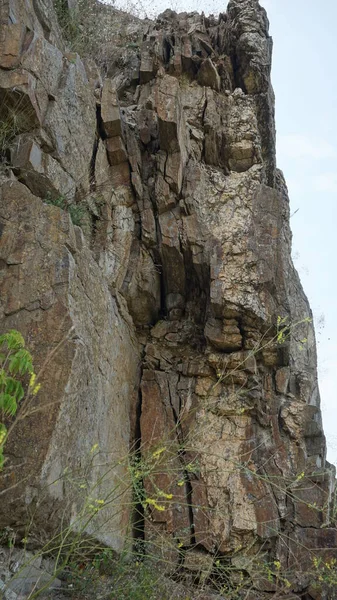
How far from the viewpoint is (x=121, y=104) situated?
8.08 m

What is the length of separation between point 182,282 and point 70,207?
1.90m

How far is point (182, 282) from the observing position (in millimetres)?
7207

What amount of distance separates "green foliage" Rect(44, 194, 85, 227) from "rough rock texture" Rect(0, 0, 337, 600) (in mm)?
70

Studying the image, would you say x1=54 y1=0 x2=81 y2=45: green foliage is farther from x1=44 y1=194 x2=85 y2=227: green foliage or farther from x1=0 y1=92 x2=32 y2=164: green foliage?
x1=44 y1=194 x2=85 y2=227: green foliage

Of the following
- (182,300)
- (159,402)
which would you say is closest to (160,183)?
(182,300)

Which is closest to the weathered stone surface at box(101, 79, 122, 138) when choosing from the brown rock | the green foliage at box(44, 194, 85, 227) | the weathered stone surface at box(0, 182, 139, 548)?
the green foliage at box(44, 194, 85, 227)

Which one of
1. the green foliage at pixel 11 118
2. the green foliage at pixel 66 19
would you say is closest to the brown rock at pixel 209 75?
the green foliage at pixel 66 19

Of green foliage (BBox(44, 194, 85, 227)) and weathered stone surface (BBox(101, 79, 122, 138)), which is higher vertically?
weathered stone surface (BBox(101, 79, 122, 138))

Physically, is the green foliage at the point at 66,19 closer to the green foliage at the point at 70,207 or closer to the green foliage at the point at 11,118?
the green foliage at the point at 11,118

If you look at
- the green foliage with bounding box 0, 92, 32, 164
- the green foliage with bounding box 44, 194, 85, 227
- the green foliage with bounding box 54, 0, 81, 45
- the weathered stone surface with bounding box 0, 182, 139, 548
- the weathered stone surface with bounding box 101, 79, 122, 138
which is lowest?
the weathered stone surface with bounding box 0, 182, 139, 548

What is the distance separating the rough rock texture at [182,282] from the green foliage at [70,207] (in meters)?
0.07

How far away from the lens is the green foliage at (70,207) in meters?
5.64

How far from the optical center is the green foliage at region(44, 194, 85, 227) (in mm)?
5641

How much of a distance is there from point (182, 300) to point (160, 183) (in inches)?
58.0
